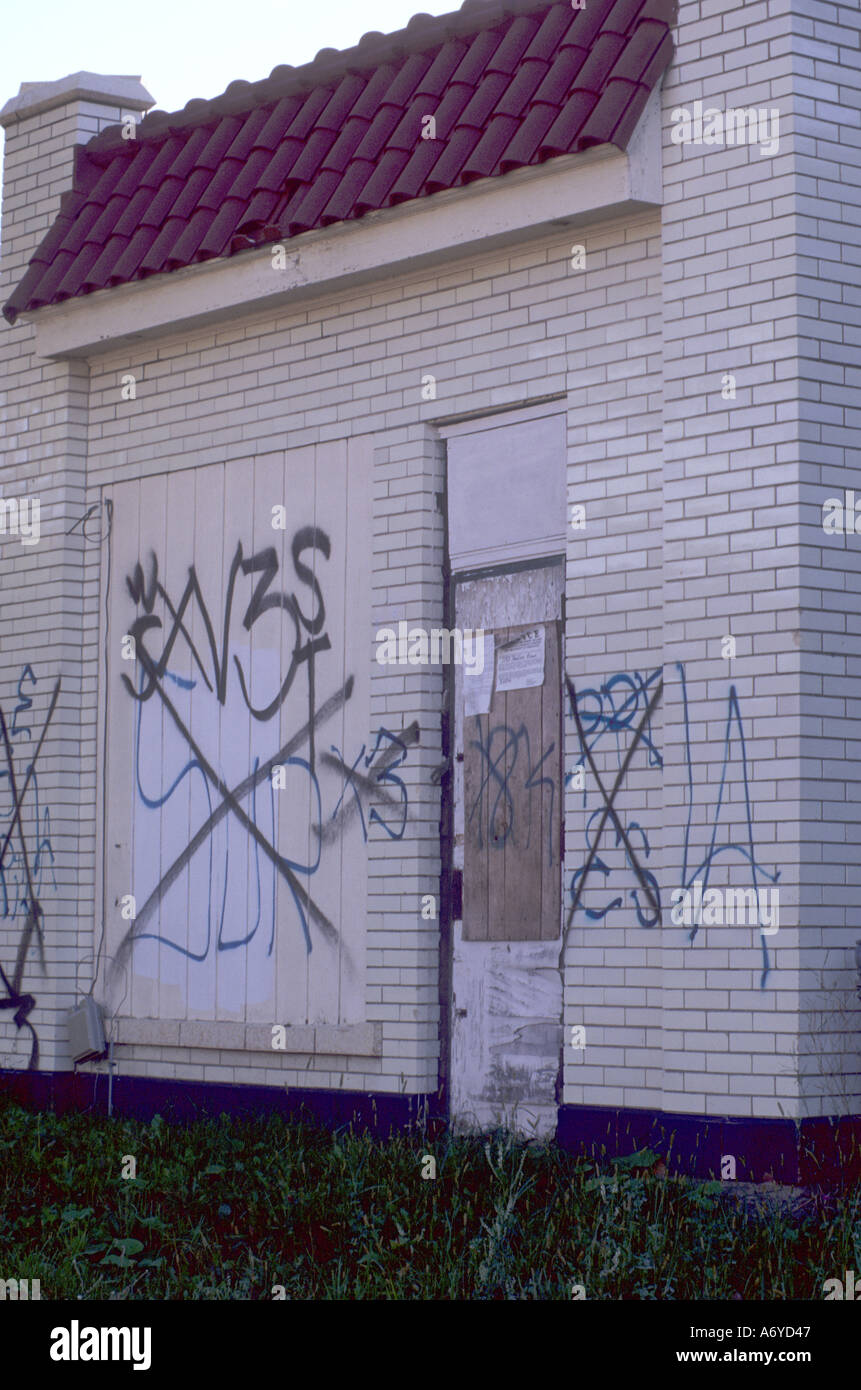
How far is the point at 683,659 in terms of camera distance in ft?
26.1

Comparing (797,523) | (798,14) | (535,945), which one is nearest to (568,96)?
(798,14)

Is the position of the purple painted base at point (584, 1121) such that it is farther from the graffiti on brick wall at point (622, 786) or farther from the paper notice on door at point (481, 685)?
the paper notice on door at point (481, 685)

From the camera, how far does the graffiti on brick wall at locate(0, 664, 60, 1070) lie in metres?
10.8

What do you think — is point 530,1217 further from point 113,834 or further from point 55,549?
point 55,549

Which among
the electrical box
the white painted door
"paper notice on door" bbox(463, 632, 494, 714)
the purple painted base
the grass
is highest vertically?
"paper notice on door" bbox(463, 632, 494, 714)

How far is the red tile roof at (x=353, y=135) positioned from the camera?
8367mm

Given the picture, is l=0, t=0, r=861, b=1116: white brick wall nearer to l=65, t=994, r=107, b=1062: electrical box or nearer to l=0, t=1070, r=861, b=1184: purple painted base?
l=0, t=1070, r=861, b=1184: purple painted base

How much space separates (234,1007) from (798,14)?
5460 mm

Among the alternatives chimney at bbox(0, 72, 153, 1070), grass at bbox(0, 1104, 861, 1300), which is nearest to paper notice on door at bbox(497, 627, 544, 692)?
grass at bbox(0, 1104, 861, 1300)

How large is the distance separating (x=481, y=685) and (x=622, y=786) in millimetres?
1102

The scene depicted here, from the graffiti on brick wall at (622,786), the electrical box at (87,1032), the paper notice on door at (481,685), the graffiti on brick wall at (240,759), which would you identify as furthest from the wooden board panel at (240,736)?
the graffiti on brick wall at (622,786)

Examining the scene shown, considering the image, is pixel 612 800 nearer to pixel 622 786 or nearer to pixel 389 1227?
pixel 622 786

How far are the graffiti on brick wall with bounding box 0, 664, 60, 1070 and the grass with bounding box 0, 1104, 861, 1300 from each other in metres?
2.06

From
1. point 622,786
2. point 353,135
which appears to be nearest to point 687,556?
point 622,786
